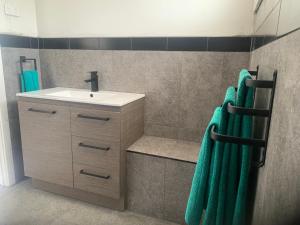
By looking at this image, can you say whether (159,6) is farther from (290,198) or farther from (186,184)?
(290,198)

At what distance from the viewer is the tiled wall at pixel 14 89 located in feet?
7.09

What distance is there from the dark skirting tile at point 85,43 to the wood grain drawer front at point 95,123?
2.44ft

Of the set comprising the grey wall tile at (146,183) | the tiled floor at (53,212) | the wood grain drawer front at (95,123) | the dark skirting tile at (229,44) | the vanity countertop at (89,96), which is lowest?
the tiled floor at (53,212)

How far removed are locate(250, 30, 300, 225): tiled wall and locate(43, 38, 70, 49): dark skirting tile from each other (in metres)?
2.21

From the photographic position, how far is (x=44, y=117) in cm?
199

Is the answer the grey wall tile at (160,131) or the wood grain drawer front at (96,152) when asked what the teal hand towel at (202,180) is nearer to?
the wood grain drawer front at (96,152)

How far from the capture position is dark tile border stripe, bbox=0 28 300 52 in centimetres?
188

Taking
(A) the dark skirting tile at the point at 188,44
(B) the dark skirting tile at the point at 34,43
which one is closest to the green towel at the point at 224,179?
(A) the dark skirting tile at the point at 188,44

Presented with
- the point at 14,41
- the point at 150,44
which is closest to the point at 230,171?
the point at 150,44

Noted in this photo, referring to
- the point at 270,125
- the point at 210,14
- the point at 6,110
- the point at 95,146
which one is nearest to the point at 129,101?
the point at 95,146

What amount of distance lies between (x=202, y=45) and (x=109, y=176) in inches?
51.5

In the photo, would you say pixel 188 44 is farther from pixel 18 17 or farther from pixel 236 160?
pixel 18 17

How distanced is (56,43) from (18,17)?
391mm

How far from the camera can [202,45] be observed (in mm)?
1955
